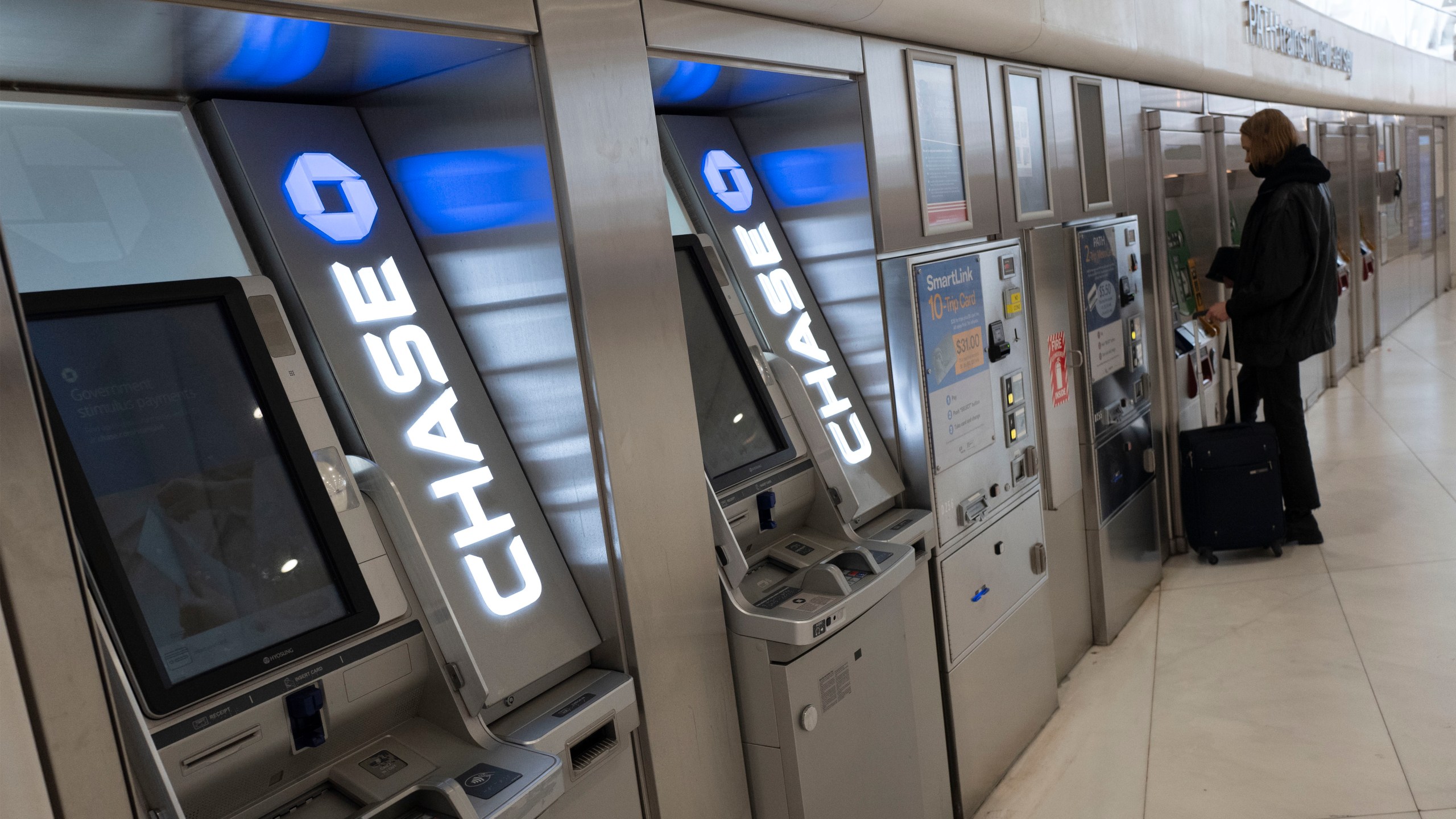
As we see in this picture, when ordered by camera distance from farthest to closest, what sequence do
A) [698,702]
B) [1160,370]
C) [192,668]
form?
[1160,370]
[698,702]
[192,668]

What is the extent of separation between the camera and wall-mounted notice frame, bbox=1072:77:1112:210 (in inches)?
151

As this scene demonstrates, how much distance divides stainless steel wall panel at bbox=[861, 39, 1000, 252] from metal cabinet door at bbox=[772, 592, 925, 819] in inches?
40.8

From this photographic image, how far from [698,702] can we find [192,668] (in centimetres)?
94

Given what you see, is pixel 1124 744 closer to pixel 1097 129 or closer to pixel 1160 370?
pixel 1160 370

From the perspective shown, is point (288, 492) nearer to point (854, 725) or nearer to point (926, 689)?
point (854, 725)

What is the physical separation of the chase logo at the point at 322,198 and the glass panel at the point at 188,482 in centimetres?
29

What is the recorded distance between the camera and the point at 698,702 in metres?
2.01

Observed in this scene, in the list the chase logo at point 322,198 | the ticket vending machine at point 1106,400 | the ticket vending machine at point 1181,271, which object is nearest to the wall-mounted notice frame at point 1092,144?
the ticket vending machine at point 1106,400

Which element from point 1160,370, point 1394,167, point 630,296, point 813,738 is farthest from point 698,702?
point 1394,167

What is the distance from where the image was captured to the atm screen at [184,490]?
1.40 meters

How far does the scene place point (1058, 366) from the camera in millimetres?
3564

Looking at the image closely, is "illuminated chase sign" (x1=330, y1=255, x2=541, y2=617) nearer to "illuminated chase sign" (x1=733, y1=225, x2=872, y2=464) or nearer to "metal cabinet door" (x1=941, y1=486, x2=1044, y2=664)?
"illuminated chase sign" (x1=733, y1=225, x2=872, y2=464)

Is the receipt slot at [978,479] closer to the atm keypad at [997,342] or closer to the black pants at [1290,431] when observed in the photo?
the atm keypad at [997,342]

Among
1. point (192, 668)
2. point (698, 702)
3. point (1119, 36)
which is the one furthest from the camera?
point (1119, 36)
